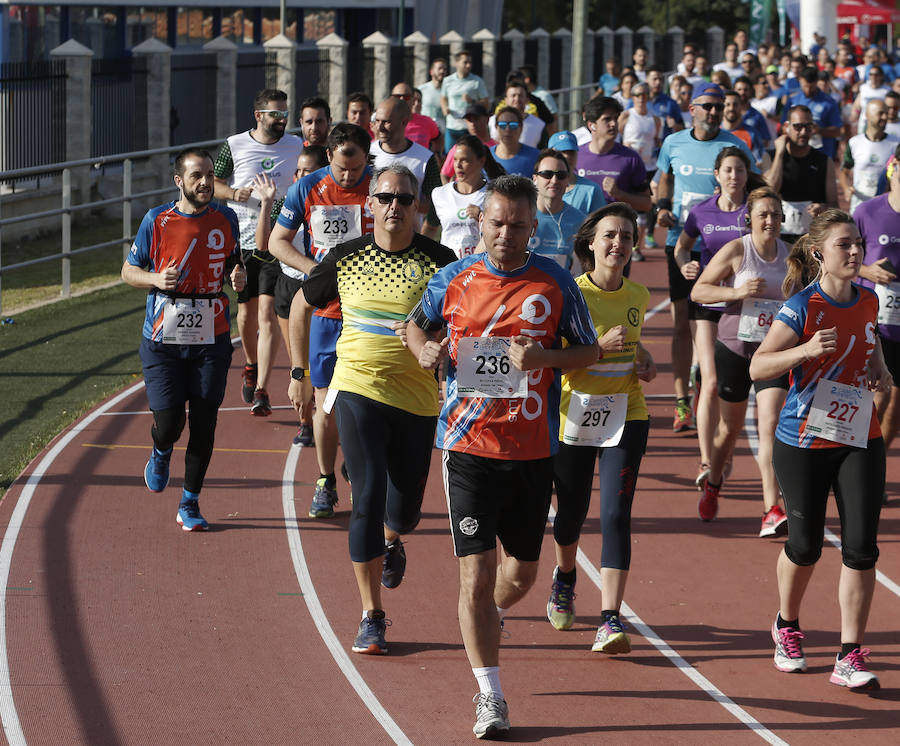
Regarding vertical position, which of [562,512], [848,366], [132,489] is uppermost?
[848,366]

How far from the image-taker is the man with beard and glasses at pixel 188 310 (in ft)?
31.0

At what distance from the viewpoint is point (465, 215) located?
10.9 metres

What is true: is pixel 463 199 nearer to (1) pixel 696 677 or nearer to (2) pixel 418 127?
(1) pixel 696 677

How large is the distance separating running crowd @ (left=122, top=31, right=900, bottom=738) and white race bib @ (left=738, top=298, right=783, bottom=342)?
0.04 feet

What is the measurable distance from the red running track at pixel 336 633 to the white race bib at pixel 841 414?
3.76 ft

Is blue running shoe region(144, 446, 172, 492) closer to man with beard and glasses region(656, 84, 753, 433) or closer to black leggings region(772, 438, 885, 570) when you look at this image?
black leggings region(772, 438, 885, 570)

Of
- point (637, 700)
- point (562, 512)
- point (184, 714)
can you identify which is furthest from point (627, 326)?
point (184, 714)

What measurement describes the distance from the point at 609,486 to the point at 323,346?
2278mm

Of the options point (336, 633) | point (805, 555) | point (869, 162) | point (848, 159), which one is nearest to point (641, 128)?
point (848, 159)

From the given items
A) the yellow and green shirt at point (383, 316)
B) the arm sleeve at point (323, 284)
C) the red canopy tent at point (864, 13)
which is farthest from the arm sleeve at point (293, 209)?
the red canopy tent at point (864, 13)

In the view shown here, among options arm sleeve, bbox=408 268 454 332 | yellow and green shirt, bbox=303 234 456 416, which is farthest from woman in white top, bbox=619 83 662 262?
arm sleeve, bbox=408 268 454 332

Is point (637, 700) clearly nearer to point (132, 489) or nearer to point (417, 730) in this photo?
point (417, 730)

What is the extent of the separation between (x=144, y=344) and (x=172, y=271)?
19.7 inches

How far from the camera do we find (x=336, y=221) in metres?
9.90
